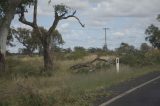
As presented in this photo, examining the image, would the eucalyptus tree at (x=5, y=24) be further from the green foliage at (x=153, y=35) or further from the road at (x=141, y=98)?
the green foliage at (x=153, y=35)

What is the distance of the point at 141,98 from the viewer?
16172mm

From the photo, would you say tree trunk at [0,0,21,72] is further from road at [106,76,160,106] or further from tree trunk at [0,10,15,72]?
road at [106,76,160,106]

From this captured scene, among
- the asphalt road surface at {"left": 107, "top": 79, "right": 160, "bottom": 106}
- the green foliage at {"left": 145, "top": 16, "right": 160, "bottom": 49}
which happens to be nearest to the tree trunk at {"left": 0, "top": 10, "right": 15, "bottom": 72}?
the asphalt road surface at {"left": 107, "top": 79, "right": 160, "bottom": 106}

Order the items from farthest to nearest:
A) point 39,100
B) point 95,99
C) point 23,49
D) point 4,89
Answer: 1. point 23,49
2. point 95,99
3. point 4,89
4. point 39,100

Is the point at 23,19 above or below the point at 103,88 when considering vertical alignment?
above

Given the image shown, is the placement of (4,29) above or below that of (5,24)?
below

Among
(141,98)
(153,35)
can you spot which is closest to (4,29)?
(141,98)

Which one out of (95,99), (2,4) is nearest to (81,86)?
(95,99)

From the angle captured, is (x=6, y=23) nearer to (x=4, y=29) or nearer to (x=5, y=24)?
(x=5, y=24)

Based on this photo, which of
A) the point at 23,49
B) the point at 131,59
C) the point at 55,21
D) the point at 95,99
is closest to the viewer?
the point at 95,99

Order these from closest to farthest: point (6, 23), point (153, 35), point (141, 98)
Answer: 1. point (141, 98)
2. point (6, 23)
3. point (153, 35)

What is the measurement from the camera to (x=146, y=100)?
15.6m

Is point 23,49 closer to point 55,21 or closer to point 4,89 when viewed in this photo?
point 55,21

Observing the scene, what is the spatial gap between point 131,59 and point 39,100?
30.1m
